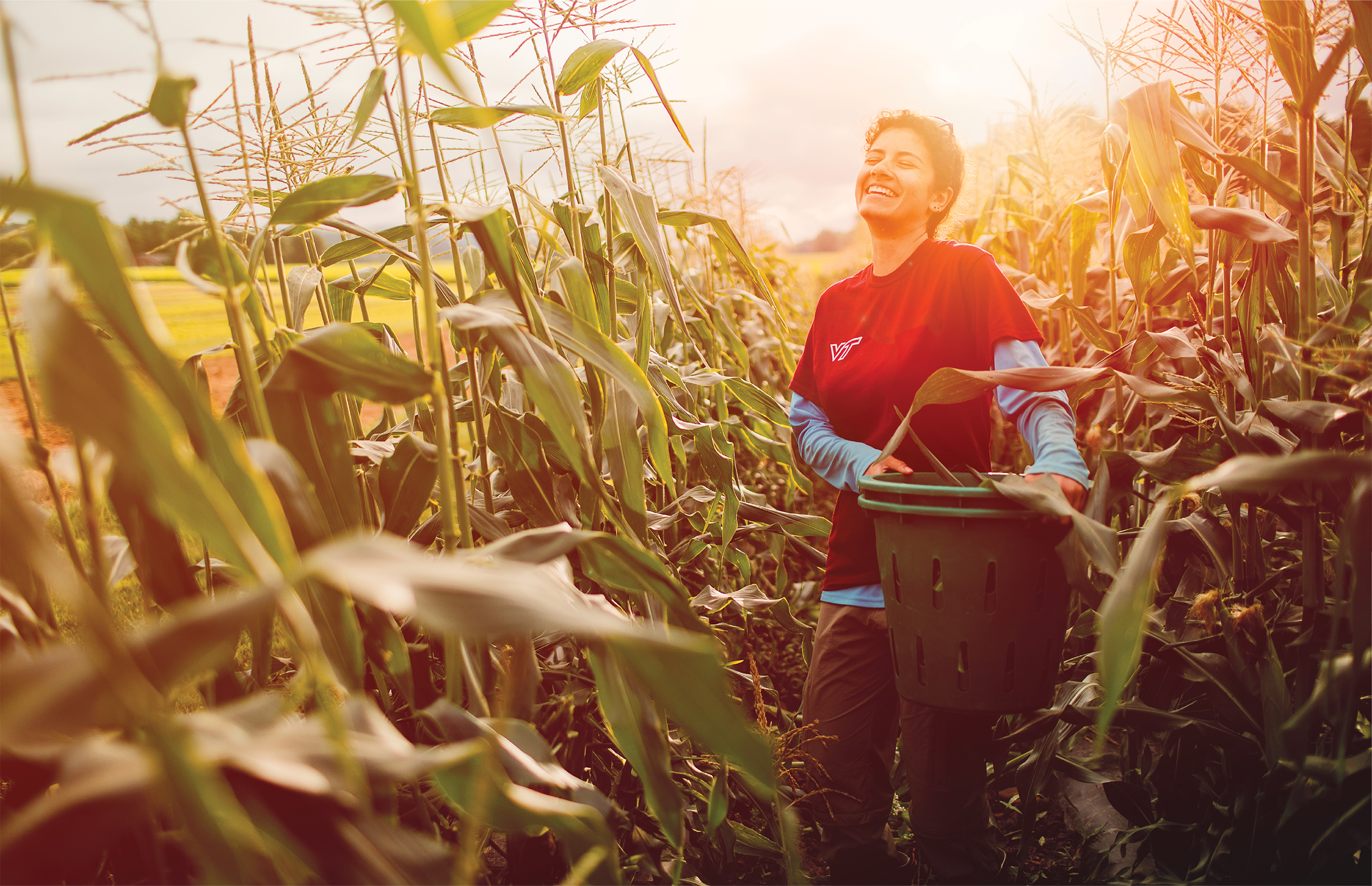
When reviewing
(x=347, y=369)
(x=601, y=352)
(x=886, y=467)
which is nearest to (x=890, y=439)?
(x=886, y=467)

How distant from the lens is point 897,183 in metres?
1.40

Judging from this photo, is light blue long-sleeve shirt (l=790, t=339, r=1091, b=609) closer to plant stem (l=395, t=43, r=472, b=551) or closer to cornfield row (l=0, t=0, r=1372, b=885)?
cornfield row (l=0, t=0, r=1372, b=885)

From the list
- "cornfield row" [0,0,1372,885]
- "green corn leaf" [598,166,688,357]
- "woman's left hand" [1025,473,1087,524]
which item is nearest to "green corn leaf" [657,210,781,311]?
"cornfield row" [0,0,1372,885]

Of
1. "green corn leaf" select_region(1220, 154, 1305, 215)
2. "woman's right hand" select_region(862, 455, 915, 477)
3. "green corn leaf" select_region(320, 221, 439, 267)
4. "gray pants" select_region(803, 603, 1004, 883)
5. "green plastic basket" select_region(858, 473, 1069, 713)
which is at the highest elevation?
"green corn leaf" select_region(320, 221, 439, 267)

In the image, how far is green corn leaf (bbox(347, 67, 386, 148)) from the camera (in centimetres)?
68

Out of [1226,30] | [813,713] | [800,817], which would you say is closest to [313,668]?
[813,713]

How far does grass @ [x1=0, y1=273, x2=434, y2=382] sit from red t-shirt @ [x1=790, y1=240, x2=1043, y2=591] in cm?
82

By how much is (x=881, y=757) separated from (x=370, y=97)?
131 centimetres

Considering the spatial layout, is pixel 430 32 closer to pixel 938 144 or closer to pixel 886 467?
pixel 886 467

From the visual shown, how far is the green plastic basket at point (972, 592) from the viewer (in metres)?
0.96

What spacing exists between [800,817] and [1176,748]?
2.31 feet

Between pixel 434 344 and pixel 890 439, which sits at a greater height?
pixel 434 344

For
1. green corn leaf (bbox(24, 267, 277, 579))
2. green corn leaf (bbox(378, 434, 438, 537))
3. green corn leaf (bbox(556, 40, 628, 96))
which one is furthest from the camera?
green corn leaf (bbox(556, 40, 628, 96))

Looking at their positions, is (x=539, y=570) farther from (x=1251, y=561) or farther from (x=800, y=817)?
(x=800, y=817)
